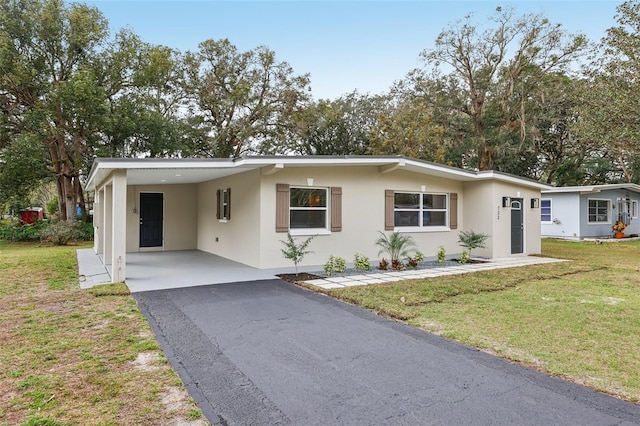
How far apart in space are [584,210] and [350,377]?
17992 millimetres

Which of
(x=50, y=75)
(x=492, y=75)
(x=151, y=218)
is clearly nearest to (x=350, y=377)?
(x=151, y=218)

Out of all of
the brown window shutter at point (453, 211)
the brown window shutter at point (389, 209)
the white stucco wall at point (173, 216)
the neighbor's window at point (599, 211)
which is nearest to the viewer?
the brown window shutter at point (389, 209)

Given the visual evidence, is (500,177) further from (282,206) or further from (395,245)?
(282,206)

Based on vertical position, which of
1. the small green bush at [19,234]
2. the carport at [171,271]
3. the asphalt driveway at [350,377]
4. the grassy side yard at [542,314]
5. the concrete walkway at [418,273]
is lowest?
the asphalt driveway at [350,377]

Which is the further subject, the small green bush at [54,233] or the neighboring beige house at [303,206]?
the small green bush at [54,233]

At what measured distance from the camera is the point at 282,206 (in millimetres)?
8375

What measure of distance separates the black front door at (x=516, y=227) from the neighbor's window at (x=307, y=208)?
5.92m

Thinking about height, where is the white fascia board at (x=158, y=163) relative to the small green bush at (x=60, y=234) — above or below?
above

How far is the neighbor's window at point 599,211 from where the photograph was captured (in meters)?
17.5

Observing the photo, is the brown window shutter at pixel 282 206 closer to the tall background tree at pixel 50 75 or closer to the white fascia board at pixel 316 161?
the white fascia board at pixel 316 161

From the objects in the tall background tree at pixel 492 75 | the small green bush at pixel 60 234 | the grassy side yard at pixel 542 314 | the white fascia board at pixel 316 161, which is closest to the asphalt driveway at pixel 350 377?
the grassy side yard at pixel 542 314

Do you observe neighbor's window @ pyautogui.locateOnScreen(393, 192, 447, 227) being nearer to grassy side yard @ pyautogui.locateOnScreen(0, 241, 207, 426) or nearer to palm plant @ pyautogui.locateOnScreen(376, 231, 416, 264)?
palm plant @ pyautogui.locateOnScreen(376, 231, 416, 264)

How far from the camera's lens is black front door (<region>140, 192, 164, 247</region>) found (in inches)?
465

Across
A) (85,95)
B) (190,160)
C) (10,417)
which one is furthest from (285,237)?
(85,95)
